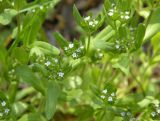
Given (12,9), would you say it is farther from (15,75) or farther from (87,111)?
(87,111)


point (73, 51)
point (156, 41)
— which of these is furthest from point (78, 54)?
point (156, 41)

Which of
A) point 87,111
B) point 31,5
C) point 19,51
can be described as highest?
point 31,5

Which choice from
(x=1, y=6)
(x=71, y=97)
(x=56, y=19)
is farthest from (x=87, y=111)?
(x=56, y=19)

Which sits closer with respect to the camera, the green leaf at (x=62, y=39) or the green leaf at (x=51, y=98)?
the green leaf at (x=51, y=98)

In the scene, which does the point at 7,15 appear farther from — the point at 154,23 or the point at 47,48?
the point at 154,23

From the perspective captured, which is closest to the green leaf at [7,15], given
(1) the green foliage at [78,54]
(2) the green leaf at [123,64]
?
(1) the green foliage at [78,54]

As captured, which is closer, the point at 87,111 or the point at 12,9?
the point at 12,9


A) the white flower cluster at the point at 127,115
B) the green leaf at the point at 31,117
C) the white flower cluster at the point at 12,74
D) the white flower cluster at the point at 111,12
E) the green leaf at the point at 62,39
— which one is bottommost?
the white flower cluster at the point at 127,115

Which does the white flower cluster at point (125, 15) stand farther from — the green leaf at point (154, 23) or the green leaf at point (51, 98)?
the green leaf at point (51, 98)
